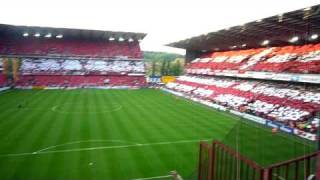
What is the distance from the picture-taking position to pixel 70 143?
2264cm

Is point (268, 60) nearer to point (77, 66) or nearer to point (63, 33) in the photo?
point (77, 66)

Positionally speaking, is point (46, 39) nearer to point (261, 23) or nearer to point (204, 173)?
point (261, 23)

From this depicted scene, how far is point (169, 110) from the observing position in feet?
127

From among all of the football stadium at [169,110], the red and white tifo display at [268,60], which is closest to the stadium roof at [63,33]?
the football stadium at [169,110]

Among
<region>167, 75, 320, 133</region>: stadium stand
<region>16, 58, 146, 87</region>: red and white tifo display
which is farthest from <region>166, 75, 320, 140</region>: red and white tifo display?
<region>16, 58, 146, 87</region>: red and white tifo display

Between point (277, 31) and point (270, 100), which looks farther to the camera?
point (277, 31)

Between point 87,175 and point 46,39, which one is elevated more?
point 46,39

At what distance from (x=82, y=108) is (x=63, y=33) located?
37.4 meters

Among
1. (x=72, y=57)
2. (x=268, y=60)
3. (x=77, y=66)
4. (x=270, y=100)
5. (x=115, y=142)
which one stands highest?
(x=268, y=60)

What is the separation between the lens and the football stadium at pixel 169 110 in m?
17.3

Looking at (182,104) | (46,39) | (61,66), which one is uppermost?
(46,39)

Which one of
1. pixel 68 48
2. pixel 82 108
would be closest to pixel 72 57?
pixel 68 48

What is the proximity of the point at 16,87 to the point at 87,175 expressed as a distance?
50798 mm

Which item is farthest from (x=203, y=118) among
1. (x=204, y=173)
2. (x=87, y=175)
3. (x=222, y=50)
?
(x=222, y=50)
